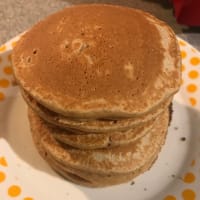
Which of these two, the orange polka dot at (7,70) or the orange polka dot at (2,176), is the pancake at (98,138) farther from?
the orange polka dot at (7,70)

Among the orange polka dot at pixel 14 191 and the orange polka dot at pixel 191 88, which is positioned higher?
the orange polka dot at pixel 191 88

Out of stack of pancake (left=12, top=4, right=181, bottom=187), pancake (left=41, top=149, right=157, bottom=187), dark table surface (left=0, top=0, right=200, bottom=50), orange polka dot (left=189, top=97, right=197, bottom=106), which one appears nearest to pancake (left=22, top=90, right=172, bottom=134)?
stack of pancake (left=12, top=4, right=181, bottom=187)

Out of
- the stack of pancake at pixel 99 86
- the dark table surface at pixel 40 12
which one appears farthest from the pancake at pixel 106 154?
the dark table surface at pixel 40 12

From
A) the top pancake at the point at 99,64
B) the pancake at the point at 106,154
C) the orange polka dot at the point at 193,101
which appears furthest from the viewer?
the orange polka dot at the point at 193,101

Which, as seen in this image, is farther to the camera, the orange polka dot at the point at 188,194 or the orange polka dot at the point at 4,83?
the orange polka dot at the point at 4,83

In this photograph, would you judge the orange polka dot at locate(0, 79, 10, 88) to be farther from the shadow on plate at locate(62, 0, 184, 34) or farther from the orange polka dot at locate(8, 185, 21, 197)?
the shadow on plate at locate(62, 0, 184, 34)

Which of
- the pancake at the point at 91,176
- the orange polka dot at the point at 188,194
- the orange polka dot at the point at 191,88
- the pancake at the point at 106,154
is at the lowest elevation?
the orange polka dot at the point at 188,194

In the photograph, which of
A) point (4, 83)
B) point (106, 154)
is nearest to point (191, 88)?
point (106, 154)
